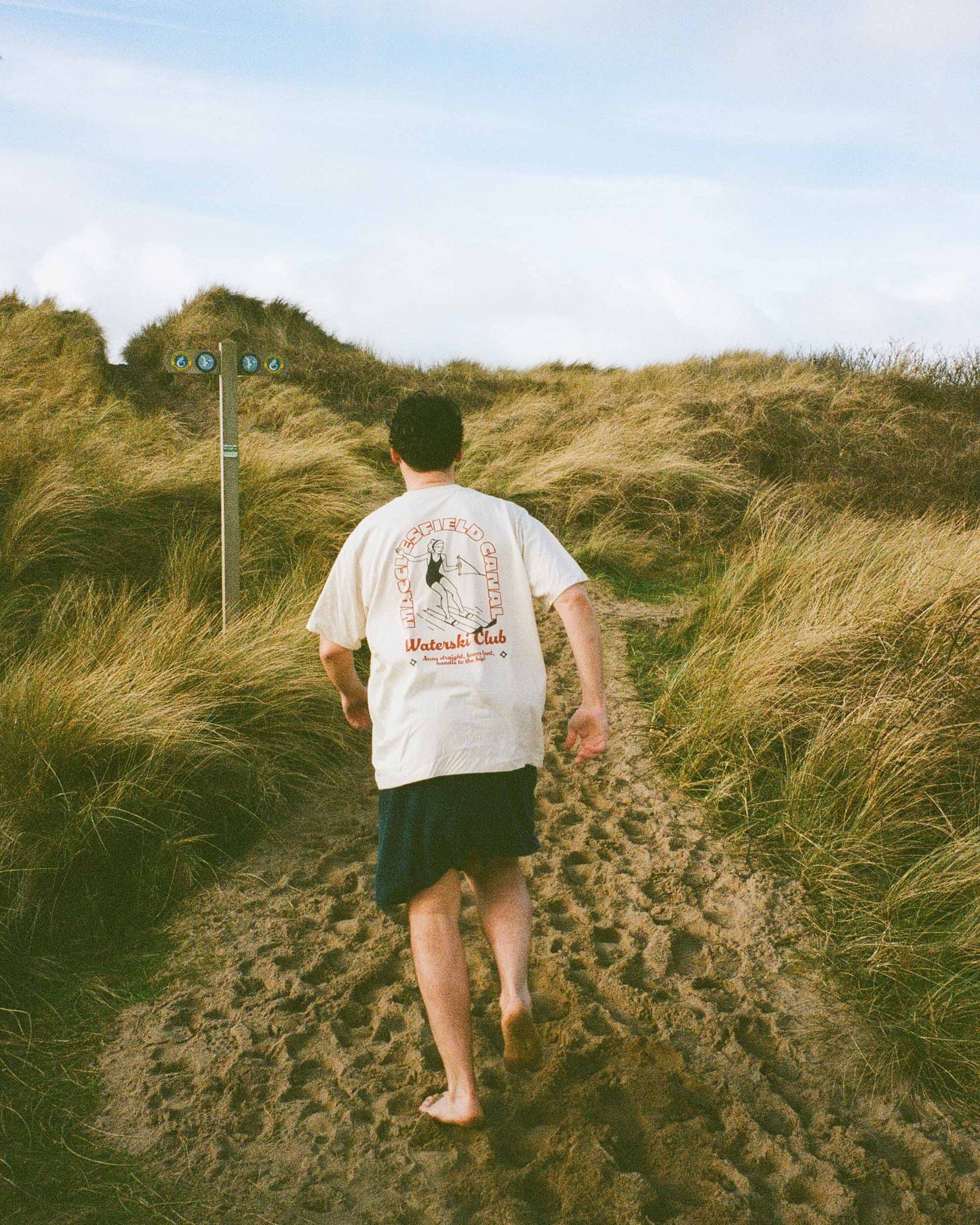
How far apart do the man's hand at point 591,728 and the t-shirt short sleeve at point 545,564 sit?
1.00 feet

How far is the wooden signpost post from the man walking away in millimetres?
3093

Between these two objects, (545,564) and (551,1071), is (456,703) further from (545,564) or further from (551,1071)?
(551,1071)

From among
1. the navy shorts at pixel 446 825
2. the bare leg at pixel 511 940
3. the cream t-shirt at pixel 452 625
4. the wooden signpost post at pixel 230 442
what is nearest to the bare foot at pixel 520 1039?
the bare leg at pixel 511 940

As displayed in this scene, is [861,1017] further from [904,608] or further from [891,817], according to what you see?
[904,608]

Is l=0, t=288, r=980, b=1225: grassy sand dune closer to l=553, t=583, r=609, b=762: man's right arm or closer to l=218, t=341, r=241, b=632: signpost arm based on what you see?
l=218, t=341, r=241, b=632: signpost arm

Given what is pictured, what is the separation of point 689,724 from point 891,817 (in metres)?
1.00

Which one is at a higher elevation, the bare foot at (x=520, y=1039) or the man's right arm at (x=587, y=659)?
the man's right arm at (x=587, y=659)

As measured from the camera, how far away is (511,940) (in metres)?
2.37

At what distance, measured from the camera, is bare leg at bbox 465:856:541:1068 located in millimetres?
2230

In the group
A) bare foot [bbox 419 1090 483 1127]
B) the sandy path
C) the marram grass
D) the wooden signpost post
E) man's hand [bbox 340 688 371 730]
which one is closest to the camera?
bare foot [bbox 419 1090 483 1127]

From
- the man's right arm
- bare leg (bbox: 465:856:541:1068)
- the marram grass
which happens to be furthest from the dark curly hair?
the marram grass

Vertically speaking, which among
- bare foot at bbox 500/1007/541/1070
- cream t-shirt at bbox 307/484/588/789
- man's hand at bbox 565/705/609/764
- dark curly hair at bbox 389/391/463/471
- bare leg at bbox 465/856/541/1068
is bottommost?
bare foot at bbox 500/1007/541/1070

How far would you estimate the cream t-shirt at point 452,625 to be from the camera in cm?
228

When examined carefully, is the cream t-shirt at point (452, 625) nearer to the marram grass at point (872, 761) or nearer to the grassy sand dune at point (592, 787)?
the grassy sand dune at point (592, 787)
